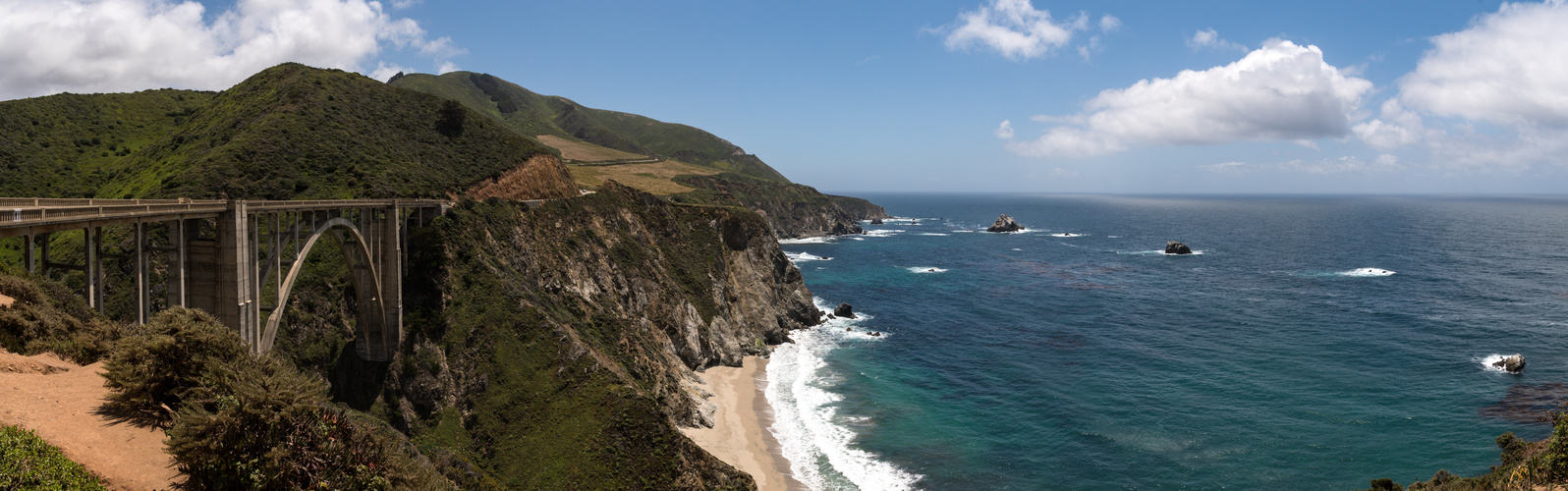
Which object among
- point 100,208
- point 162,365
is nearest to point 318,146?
point 100,208

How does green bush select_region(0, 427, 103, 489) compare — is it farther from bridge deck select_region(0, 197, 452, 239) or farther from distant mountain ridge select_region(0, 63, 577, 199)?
distant mountain ridge select_region(0, 63, 577, 199)

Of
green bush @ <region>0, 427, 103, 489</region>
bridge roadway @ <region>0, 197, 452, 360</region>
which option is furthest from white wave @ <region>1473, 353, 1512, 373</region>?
bridge roadway @ <region>0, 197, 452, 360</region>

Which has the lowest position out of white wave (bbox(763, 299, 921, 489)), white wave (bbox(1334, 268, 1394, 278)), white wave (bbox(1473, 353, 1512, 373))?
white wave (bbox(763, 299, 921, 489))

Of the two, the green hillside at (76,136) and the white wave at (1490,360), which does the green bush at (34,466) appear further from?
the white wave at (1490,360)

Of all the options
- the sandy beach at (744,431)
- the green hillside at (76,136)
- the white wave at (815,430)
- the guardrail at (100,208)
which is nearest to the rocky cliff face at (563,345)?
the sandy beach at (744,431)

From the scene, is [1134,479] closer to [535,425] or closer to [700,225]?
[535,425]

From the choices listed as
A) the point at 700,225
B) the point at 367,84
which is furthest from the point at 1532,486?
the point at 367,84
